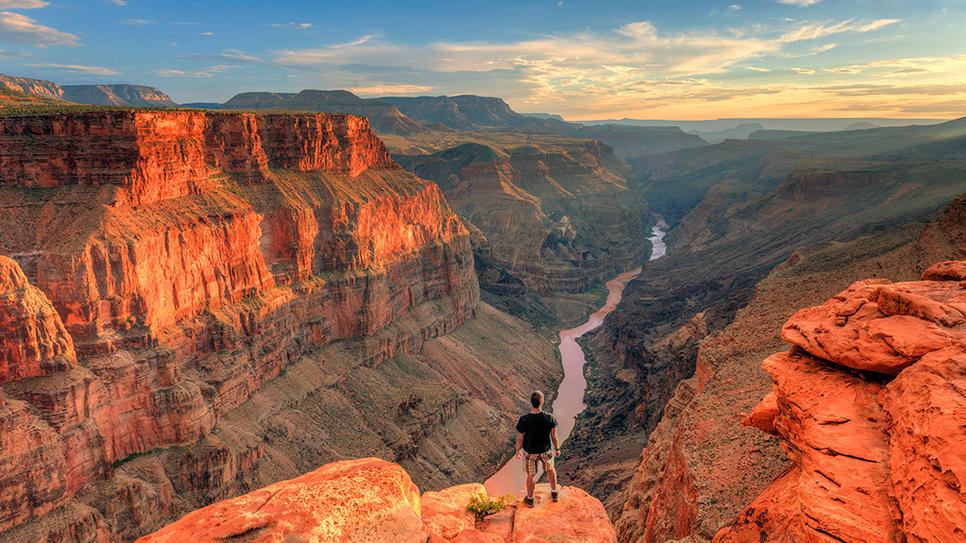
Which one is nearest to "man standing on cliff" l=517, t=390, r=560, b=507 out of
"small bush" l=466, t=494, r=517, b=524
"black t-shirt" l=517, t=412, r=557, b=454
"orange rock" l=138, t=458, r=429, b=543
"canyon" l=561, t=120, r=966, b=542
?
"black t-shirt" l=517, t=412, r=557, b=454

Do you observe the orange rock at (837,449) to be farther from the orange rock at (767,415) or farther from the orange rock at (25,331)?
the orange rock at (25,331)

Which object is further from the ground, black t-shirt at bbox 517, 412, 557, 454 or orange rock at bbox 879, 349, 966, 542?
orange rock at bbox 879, 349, 966, 542

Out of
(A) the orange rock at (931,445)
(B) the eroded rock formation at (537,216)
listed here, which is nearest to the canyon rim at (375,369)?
(A) the orange rock at (931,445)

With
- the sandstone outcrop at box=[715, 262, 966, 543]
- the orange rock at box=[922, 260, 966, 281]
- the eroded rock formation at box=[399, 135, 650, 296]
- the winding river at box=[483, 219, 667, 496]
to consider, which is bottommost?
the winding river at box=[483, 219, 667, 496]

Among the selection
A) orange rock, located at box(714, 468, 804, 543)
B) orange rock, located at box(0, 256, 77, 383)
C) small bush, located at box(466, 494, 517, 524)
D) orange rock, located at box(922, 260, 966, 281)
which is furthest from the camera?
orange rock, located at box(0, 256, 77, 383)

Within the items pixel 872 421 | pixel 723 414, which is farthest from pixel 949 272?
pixel 723 414

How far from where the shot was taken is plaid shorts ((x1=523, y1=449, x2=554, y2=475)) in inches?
618

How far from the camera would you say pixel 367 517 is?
1167 centimetres

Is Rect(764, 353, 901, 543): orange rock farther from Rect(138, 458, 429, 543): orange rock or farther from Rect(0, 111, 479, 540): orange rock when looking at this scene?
Rect(0, 111, 479, 540): orange rock

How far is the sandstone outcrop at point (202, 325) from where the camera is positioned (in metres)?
29.5

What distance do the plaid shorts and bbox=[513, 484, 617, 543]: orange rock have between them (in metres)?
1.00

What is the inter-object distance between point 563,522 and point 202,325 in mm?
33060

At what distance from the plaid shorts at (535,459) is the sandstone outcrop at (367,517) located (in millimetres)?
1044

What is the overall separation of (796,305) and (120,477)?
42223 mm
